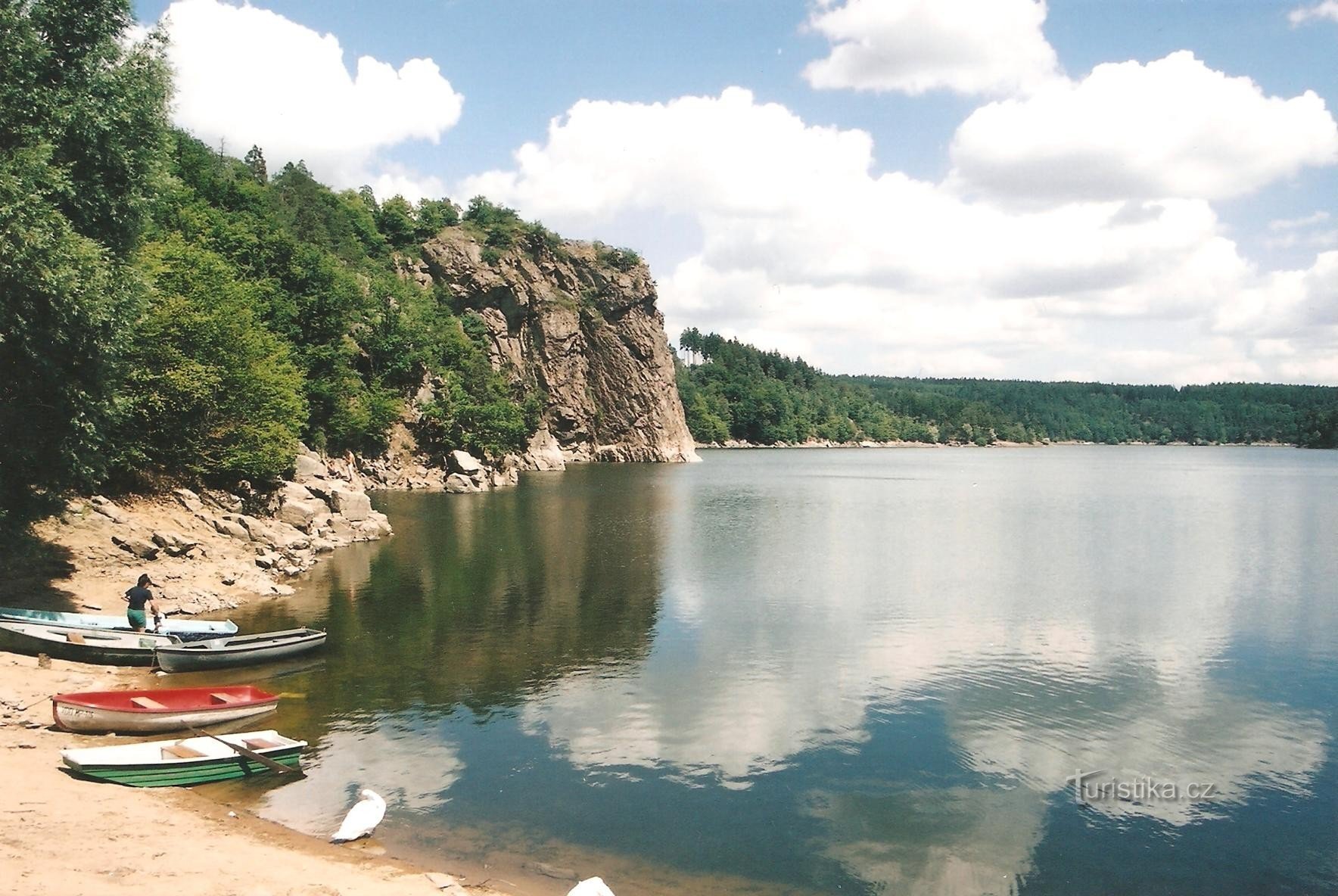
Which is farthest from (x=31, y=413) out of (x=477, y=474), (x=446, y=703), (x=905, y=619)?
(x=477, y=474)

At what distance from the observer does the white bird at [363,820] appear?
44.9 feet

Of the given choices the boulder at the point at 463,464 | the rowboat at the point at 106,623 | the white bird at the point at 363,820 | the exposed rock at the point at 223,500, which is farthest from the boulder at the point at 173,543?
the boulder at the point at 463,464

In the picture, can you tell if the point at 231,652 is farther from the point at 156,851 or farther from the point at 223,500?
the point at 223,500

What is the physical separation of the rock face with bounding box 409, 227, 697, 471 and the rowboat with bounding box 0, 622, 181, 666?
91884 millimetres

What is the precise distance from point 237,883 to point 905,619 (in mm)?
24917

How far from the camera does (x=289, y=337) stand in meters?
67.4

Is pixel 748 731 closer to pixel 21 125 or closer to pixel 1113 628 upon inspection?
pixel 1113 628

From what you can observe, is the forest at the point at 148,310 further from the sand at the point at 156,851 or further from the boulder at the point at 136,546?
the sand at the point at 156,851

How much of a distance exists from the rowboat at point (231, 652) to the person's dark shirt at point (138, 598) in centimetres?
199

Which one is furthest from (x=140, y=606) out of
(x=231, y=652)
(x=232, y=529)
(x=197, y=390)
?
(x=197, y=390)

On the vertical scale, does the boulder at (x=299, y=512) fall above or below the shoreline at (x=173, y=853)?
above

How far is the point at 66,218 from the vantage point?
878 inches

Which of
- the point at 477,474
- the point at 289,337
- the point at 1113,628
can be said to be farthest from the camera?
the point at 477,474

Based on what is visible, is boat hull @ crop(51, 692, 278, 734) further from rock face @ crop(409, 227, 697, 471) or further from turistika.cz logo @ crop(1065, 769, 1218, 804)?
rock face @ crop(409, 227, 697, 471)
